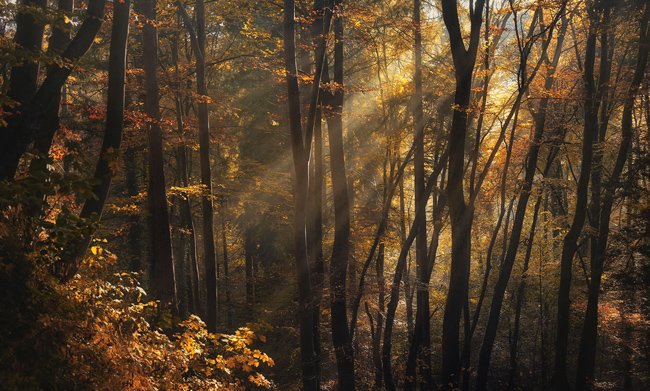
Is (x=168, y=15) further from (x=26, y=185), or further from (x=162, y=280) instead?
(x=26, y=185)

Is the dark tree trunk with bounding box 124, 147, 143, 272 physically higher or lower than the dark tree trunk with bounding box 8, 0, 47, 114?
lower

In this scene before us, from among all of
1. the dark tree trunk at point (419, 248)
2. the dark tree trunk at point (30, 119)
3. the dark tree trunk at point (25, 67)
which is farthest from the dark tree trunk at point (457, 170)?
the dark tree trunk at point (25, 67)

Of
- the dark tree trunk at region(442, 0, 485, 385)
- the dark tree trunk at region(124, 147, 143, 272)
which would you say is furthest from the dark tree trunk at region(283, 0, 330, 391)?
the dark tree trunk at region(124, 147, 143, 272)

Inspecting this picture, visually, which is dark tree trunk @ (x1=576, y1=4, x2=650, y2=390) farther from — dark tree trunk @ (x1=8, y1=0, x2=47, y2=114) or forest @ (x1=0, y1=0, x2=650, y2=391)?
dark tree trunk @ (x1=8, y1=0, x2=47, y2=114)

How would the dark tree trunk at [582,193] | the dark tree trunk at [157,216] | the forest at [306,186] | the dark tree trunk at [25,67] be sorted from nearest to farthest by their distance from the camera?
the forest at [306,186] < the dark tree trunk at [25,67] < the dark tree trunk at [157,216] < the dark tree trunk at [582,193]

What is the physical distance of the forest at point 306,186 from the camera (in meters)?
5.45

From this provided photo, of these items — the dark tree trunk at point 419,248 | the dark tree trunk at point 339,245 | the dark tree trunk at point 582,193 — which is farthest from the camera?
the dark tree trunk at point 419,248

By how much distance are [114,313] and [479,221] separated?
19501 millimetres

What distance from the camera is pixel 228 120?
22.5 m

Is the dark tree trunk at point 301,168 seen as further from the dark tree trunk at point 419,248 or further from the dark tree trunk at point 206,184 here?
the dark tree trunk at point 419,248

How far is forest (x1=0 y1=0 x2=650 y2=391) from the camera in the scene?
545 cm

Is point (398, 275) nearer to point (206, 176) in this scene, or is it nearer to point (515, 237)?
point (515, 237)

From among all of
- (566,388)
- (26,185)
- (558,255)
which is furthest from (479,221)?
(26,185)

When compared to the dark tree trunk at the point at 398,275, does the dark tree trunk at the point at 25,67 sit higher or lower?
higher
